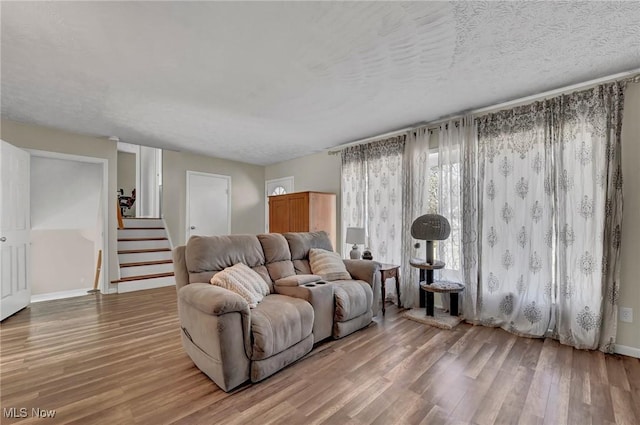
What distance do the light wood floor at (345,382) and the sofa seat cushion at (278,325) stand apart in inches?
9.0

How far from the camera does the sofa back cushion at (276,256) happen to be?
9.39ft

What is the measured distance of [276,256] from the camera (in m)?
2.96

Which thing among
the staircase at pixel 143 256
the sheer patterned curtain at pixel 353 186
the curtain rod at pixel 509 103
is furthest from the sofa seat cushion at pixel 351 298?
the staircase at pixel 143 256

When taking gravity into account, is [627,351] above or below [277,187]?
below

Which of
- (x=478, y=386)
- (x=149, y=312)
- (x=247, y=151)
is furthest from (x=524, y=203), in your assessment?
(x=149, y=312)

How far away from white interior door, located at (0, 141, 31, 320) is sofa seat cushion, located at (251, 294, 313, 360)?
10.8 feet

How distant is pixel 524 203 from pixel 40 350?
15.7ft

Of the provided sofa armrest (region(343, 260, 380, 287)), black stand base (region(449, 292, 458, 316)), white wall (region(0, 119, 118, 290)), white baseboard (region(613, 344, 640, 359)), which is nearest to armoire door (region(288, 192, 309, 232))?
sofa armrest (region(343, 260, 380, 287))

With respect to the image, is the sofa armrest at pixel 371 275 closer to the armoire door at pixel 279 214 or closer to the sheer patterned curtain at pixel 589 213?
the sheer patterned curtain at pixel 589 213

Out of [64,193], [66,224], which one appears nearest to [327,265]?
[64,193]

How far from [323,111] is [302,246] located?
1616 millimetres

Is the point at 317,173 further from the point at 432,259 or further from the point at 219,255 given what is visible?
the point at 219,255

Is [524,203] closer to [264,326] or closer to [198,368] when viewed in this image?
[264,326]

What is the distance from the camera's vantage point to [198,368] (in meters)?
2.12
